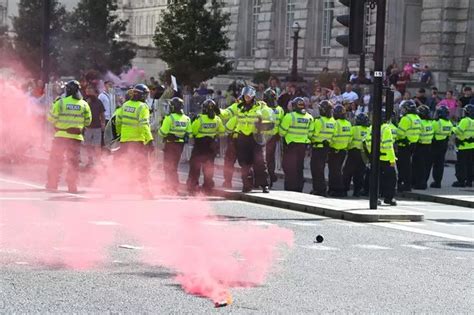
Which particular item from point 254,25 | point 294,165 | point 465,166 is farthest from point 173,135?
point 254,25

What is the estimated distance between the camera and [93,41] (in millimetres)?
47250

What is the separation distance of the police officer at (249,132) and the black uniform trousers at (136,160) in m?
2.05

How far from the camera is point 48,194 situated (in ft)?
60.3

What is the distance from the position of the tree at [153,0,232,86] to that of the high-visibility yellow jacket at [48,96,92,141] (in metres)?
24.1

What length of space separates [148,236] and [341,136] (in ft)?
27.5

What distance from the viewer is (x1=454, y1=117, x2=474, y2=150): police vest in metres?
23.7

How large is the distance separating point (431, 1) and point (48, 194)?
2251 cm

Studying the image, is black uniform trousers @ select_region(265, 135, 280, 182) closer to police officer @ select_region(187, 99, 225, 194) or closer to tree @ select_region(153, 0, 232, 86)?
police officer @ select_region(187, 99, 225, 194)

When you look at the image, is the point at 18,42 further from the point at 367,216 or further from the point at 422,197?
the point at 367,216

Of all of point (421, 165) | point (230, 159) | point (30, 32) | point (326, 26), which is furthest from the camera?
point (30, 32)

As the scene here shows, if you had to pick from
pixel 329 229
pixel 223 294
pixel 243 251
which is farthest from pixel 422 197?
pixel 223 294

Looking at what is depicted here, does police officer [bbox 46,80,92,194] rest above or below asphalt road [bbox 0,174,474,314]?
above

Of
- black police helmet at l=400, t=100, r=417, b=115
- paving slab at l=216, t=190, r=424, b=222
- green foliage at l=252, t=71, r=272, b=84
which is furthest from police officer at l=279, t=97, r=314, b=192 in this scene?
green foliage at l=252, t=71, r=272, b=84

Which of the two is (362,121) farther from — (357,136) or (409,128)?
(409,128)
